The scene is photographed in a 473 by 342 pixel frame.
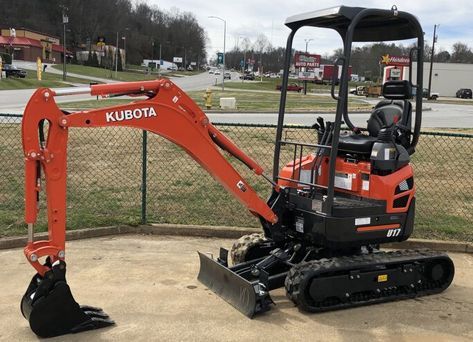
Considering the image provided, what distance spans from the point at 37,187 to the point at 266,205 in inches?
85.2

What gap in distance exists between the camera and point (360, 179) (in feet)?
17.1

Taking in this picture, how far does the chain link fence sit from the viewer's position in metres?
7.75

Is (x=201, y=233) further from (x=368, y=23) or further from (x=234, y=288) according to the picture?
(x=368, y=23)

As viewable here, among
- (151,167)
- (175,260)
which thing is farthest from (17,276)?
(151,167)

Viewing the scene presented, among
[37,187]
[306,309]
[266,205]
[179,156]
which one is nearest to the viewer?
[37,187]

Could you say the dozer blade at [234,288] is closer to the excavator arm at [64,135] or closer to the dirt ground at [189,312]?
the dirt ground at [189,312]

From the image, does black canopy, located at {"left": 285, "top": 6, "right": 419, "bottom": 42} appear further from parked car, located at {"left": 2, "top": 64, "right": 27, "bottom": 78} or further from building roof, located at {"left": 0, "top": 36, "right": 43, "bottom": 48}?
building roof, located at {"left": 0, "top": 36, "right": 43, "bottom": 48}

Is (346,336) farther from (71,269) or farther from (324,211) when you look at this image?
(71,269)

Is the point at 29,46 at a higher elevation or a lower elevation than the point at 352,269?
higher

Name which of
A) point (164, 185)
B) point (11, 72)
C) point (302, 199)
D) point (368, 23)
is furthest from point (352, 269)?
point (11, 72)

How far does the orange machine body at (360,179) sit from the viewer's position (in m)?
5.13

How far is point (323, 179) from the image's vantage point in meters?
5.37

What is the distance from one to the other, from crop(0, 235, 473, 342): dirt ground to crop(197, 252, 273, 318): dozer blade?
7 cm

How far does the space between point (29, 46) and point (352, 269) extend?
11539 centimetres
